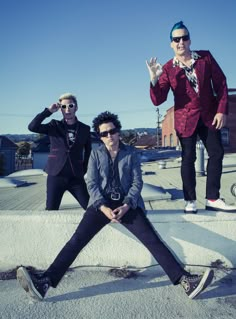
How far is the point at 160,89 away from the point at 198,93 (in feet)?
1.45

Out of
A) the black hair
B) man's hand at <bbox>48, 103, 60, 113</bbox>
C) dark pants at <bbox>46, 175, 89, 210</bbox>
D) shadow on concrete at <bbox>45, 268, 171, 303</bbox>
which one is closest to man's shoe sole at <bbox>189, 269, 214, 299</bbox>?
shadow on concrete at <bbox>45, 268, 171, 303</bbox>

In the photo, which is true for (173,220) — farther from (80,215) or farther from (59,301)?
(59,301)

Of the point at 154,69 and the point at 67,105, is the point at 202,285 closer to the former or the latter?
the point at 154,69

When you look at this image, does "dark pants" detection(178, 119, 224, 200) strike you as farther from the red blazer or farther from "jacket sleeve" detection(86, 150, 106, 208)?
"jacket sleeve" detection(86, 150, 106, 208)

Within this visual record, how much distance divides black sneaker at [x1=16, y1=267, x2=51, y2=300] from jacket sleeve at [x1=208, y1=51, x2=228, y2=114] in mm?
2553

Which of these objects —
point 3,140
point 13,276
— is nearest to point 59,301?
point 13,276

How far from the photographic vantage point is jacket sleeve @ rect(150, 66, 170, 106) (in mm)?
3504

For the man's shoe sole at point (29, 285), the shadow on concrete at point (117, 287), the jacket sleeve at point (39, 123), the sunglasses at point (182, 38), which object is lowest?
the shadow on concrete at point (117, 287)

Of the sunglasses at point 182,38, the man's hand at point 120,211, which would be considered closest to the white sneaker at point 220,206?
the man's hand at point 120,211

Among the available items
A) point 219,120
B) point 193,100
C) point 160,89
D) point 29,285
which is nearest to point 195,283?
point 29,285

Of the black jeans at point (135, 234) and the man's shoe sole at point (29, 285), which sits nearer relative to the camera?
the man's shoe sole at point (29, 285)

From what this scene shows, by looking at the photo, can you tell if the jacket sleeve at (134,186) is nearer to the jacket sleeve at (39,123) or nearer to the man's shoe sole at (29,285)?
the man's shoe sole at (29,285)

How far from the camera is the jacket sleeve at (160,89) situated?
350 centimetres

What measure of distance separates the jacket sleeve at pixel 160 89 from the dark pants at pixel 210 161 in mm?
521
